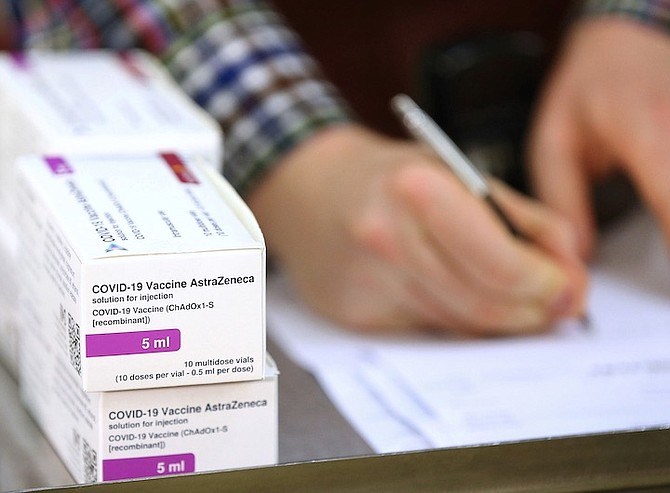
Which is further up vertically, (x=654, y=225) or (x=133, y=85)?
(x=133, y=85)

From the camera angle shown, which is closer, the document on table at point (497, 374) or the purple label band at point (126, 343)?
the purple label band at point (126, 343)

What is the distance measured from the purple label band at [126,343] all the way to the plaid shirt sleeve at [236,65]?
1.06 feet

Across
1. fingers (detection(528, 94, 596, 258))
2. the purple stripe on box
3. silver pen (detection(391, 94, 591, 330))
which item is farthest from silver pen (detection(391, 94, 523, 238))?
the purple stripe on box

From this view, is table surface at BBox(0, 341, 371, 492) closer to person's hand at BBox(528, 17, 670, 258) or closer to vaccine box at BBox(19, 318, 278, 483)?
vaccine box at BBox(19, 318, 278, 483)

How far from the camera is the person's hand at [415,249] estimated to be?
2.01 feet

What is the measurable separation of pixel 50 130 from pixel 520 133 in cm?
42

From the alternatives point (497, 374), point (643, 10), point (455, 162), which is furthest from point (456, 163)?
point (643, 10)

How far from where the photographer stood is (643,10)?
30.6 inches

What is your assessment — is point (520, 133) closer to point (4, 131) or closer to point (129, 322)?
point (4, 131)

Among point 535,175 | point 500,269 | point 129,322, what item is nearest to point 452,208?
point 500,269

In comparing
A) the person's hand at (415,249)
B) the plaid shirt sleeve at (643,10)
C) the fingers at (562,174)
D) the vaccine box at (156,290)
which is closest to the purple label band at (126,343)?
the vaccine box at (156,290)

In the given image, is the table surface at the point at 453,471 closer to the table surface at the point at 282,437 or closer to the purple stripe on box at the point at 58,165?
the table surface at the point at 282,437

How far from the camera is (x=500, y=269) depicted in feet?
2.02

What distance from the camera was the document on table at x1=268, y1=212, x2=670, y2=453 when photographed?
486 millimetres
